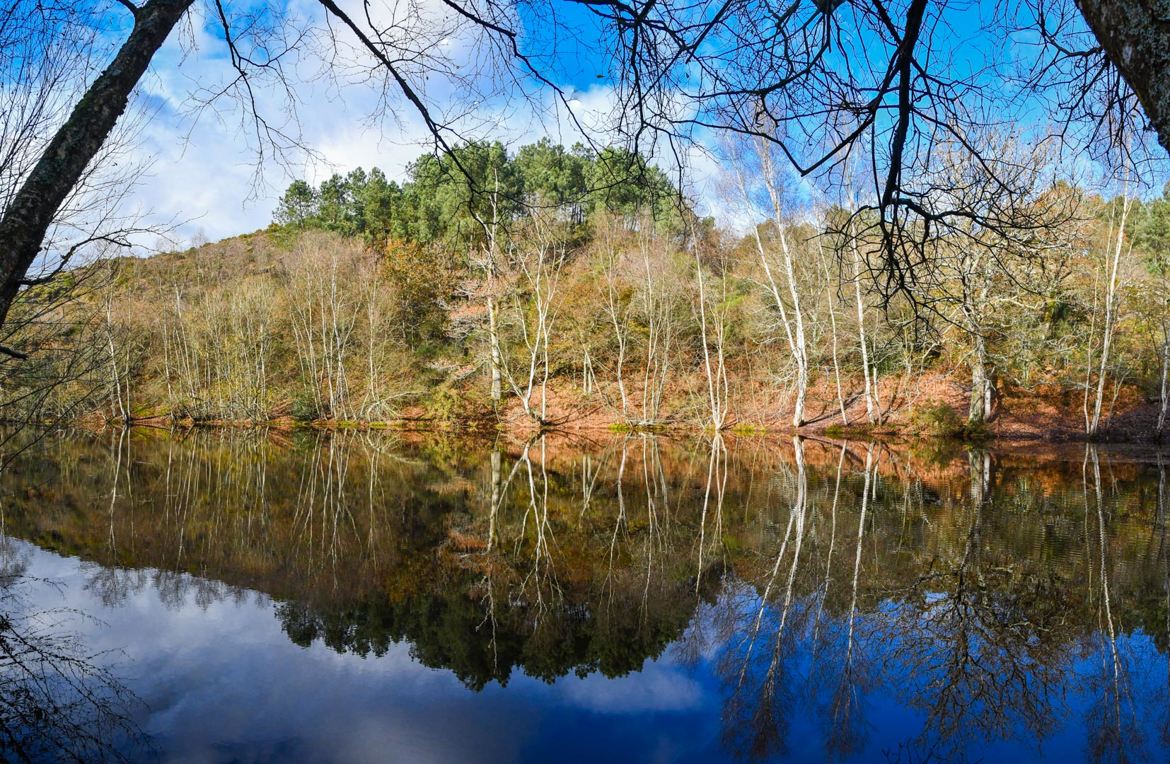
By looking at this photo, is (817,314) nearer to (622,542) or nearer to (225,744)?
(622,542)

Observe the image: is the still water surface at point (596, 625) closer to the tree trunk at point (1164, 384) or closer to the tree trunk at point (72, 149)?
the tree trunk at point (72, 149)

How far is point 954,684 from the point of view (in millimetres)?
4488

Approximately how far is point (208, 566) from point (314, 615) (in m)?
2.62

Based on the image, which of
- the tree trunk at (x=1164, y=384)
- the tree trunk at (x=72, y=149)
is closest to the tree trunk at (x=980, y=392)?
the tree trunk at (x=1164, y=384)

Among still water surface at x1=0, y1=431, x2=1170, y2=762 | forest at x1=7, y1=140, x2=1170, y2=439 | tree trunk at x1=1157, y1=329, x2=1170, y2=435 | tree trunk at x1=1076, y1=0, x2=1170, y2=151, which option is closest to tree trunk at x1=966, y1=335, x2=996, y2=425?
forest at x1=7, y1=140, x2=1170, y2=439

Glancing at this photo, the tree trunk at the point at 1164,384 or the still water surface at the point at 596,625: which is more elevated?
the tree trunk at the point at 1164,384

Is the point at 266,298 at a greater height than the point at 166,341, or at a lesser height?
greater

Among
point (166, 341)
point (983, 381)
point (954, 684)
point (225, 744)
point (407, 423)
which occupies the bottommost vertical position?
point (225, 744)

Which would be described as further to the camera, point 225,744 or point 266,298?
point 266,298

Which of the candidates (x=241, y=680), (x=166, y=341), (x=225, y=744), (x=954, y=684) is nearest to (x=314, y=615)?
(x=241, y=680)

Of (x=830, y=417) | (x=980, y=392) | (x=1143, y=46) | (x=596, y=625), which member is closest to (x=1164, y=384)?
(x=980, y=392)

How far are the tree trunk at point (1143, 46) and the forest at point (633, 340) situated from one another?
15.5 m

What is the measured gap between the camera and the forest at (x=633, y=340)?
1958 cm

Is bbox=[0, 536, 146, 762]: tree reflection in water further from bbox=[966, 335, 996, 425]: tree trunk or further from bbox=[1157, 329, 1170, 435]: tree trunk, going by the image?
bbox=[1157, 329, 1170, 435]: tree trunk
